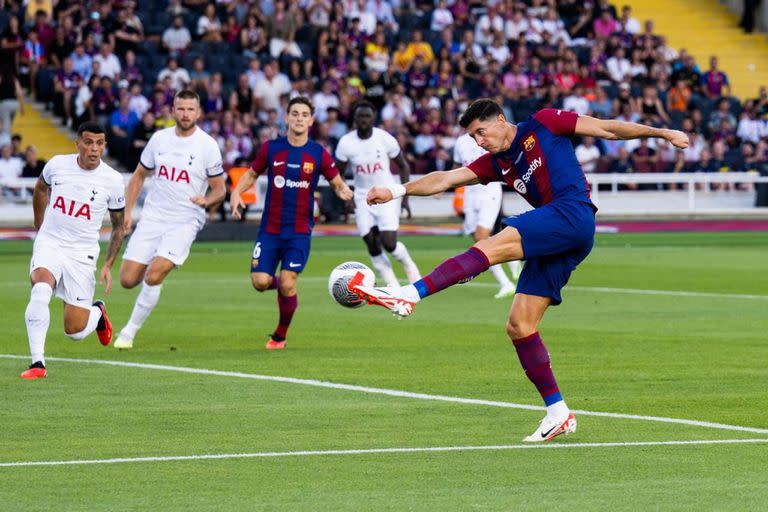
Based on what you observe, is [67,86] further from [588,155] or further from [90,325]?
[90,325]

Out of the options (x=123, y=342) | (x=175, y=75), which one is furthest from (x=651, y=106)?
(x=123, y=342)

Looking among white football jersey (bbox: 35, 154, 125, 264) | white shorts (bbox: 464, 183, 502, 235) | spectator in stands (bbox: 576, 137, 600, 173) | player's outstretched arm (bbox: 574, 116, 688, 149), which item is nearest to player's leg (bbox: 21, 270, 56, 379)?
white football jersey (bbox: 35, 154, 125, 264)

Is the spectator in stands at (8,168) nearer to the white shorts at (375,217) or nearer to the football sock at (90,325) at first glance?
the white shorts at (375,217)

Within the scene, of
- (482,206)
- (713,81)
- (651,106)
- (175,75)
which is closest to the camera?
(482,206)

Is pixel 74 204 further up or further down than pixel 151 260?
further up

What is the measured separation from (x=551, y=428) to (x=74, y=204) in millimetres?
5534

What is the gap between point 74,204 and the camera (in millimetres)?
13797

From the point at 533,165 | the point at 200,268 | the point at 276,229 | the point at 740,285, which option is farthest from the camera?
the point at 200,268

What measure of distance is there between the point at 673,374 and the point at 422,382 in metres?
2.07

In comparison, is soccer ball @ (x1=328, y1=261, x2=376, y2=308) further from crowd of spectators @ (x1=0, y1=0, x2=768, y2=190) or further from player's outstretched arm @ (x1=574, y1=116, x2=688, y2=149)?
crowd of spectators @ (x1=0, y1=0, x2=768, y2=190)

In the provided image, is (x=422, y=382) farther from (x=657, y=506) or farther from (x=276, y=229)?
(x=657, y=506)

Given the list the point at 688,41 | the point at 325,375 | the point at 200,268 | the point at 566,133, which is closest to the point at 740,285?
the point at 200,268

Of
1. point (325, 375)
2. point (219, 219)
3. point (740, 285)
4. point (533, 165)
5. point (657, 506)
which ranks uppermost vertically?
point (533, 165)

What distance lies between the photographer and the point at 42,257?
44.7 feet
